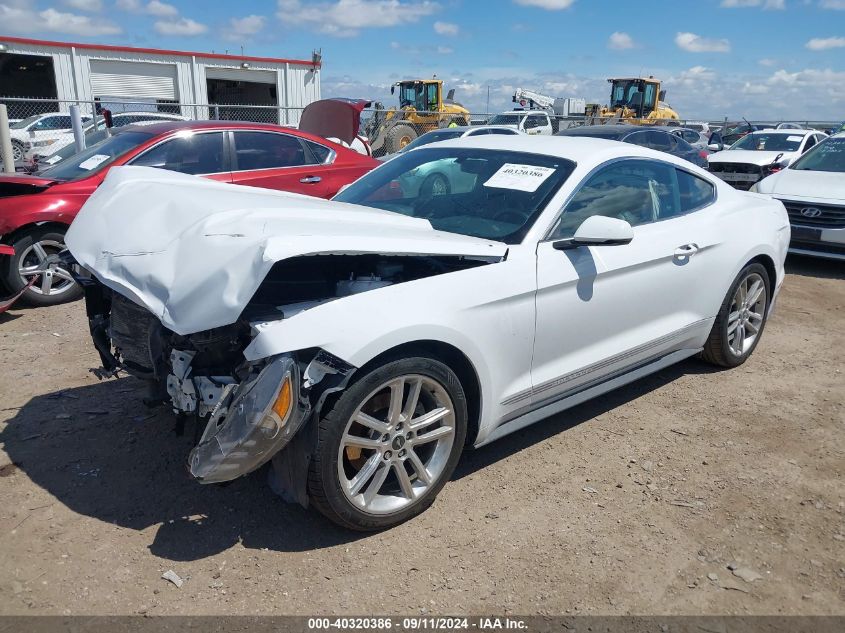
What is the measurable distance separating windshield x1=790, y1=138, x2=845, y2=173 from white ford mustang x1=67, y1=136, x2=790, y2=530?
6.37 meters

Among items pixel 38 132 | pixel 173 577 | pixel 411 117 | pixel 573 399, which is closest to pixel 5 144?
pixel 173 577

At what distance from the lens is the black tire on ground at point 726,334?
14.9 ft

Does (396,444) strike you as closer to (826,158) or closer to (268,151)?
(268,151)

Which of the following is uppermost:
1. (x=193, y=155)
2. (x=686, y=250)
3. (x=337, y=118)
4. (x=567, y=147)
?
(x=337, y=118)

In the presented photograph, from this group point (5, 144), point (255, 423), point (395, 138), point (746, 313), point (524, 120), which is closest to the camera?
point (255, 423)

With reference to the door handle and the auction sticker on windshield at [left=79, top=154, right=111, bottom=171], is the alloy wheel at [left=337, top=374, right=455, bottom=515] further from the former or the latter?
the auction sticker on windshield at [left=79, top=154, right=111, bottom=171]

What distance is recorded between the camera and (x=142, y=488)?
320 cm

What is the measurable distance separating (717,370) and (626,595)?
110 inches

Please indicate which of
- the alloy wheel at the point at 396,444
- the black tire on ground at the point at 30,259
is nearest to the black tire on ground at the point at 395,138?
the black tire on ground at the point at 30,259

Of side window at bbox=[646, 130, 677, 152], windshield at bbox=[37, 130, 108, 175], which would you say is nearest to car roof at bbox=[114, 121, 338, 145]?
windshield at bbox=[37, 130, 108, 175]

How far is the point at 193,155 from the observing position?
261 inches

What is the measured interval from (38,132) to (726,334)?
19.8 meters

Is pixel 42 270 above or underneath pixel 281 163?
underneath

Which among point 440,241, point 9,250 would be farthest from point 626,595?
point 9,250
